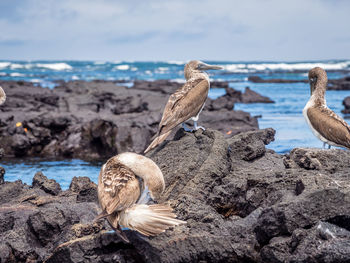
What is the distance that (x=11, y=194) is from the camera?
613 cm

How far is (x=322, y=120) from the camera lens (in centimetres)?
560

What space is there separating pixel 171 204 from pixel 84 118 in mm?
11338

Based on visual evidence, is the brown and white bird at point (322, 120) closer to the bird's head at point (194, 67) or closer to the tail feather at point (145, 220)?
the bird's head at point (194, 67)

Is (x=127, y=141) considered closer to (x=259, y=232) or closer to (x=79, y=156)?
(x=79, y=156)

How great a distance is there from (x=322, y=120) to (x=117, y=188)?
9.55 feet

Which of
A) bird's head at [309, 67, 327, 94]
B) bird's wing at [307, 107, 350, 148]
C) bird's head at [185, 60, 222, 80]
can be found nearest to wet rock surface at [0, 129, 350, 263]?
bird's wing at [307, 107, 350, 148]

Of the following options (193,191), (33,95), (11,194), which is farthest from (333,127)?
(33,95)

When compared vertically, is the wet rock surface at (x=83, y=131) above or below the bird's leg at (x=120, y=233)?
below

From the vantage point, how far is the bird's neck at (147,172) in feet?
12.6

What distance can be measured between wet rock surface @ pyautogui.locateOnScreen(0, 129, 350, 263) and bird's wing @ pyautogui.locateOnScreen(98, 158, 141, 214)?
0.35m

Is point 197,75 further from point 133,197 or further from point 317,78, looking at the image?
point 133,197

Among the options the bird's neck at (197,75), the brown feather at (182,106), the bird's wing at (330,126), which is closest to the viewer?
the bird's wing at (330,126)

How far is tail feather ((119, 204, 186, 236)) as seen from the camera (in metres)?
3.73

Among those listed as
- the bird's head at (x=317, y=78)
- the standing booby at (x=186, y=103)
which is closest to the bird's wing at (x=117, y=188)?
the standing booby at (x=186, y=103)
